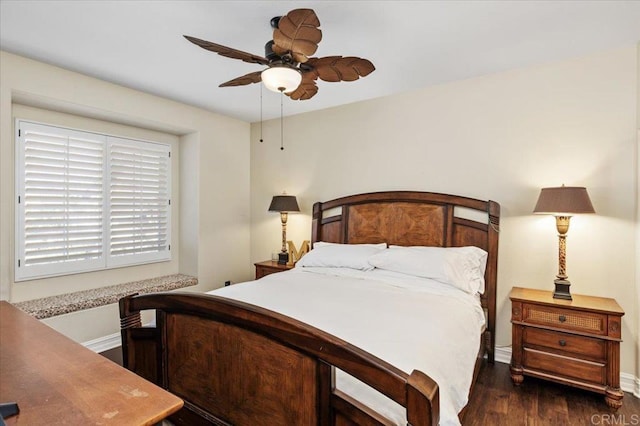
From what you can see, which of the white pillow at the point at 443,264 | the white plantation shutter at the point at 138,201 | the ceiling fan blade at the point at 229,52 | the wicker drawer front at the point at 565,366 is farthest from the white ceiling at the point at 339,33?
the wicker drawer front at the point at 565,366

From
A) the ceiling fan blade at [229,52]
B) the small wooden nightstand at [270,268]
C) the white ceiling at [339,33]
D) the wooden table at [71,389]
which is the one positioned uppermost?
the white ceiling at [339,33]

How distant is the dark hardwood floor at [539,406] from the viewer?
7.04ft

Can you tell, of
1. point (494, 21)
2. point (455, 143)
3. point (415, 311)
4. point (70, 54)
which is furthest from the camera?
point (455, 143)

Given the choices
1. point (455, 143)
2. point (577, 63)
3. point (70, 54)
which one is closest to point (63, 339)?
point (70, 54)

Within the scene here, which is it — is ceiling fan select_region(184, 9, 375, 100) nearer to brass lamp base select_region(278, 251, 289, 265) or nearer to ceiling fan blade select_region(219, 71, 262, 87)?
ceiling fan blade select_region(219, 71, 262, 87)

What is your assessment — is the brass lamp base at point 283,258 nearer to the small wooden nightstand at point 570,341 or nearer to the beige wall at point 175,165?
the beige wall at point 175,165

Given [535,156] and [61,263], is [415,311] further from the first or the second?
[61,263]

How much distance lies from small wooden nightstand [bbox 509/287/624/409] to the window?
387cm

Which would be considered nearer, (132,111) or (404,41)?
(404,41)

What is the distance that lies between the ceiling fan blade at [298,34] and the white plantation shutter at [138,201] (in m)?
2.67

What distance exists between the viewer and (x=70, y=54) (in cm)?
271

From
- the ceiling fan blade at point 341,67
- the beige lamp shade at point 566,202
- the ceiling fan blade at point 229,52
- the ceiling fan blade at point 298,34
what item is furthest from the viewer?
the beige lamp shade at point 566,202

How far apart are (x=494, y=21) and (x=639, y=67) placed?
128 centimetres

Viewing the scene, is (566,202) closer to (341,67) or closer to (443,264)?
(443,264)
